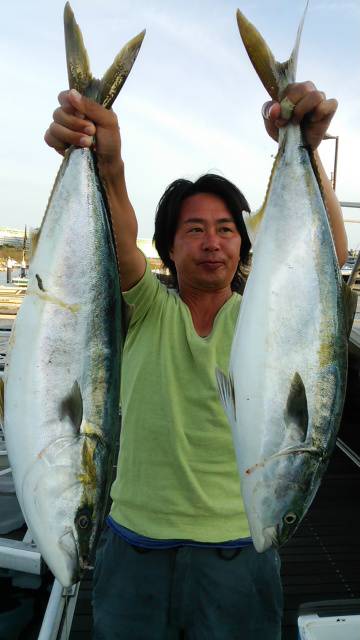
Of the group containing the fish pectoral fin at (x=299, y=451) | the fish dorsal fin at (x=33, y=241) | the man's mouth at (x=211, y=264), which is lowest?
the fish pectoral fin at (x=299, y=451)

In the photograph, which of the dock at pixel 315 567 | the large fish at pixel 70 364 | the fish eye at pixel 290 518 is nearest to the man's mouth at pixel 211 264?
the large fish at pixel 70 364

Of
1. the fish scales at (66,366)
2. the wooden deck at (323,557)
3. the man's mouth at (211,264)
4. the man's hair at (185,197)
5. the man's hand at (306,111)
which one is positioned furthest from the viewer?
the wooden deck at (323,557)

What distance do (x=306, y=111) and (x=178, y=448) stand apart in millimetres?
1277

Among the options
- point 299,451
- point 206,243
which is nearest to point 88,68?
point 206,243

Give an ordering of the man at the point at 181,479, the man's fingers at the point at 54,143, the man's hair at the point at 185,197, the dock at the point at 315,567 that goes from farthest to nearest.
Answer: the dock at the point at 315,567, the man's hair at the point at 185,197, the man at the point at 181,479, the man's fingers at the point at 54,143

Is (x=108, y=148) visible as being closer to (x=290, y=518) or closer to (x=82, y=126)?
(x=82, y=126)

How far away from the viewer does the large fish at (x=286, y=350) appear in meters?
1.54

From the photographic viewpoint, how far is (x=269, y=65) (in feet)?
5.46

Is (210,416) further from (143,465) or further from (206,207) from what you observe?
(206,207)

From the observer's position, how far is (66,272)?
1636 millimetres

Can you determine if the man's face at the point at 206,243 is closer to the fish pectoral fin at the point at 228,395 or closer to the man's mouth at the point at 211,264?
the man's mouth at the point at 211,264

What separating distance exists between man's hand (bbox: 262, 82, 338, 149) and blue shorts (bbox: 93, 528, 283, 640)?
5.14 feet

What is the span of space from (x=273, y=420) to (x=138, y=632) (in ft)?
3.37

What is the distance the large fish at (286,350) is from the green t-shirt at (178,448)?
318 millimetres
